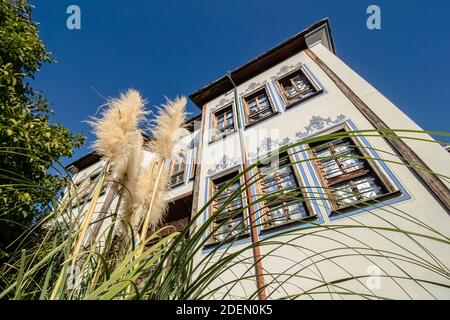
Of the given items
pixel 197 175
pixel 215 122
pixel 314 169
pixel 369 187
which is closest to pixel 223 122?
pixel 215 122

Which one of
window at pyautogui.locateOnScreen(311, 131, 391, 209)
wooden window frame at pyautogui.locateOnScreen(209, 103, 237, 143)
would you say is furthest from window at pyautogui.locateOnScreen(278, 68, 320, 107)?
window at pyautogui.locateOnScreen(311, 131, 391, 209)

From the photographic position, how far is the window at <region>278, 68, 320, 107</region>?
5594mm

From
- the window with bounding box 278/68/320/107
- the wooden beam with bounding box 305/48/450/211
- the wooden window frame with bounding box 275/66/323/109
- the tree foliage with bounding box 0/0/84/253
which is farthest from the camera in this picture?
the window with bounding box 278/68/320/107

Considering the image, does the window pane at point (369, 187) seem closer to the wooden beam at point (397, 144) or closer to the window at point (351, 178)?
the window at point (351, 178)

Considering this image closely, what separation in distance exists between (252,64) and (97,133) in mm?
6544

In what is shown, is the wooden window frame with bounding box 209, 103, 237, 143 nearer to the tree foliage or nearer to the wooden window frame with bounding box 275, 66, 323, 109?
the wooden window frame with bounding box 275, 66, 323, 109

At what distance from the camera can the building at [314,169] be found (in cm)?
259

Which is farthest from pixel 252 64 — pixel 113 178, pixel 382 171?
pixel 113 178

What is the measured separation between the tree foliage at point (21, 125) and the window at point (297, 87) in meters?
5.34

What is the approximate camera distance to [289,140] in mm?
4980

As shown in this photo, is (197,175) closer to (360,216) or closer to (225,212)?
(225,212)

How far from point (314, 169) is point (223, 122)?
3708mm

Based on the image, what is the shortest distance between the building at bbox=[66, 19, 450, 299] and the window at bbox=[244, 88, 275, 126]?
3 cm
